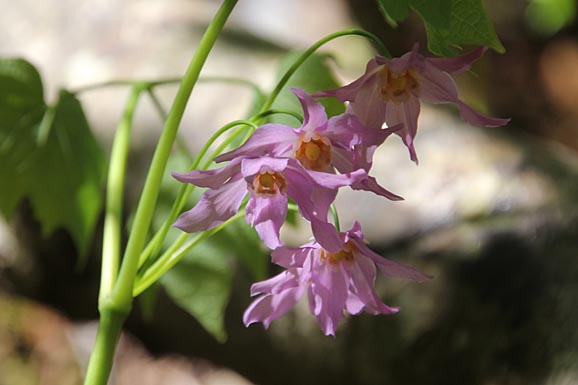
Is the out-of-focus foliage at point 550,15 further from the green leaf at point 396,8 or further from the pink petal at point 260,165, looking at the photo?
the pink petal at point 260,165

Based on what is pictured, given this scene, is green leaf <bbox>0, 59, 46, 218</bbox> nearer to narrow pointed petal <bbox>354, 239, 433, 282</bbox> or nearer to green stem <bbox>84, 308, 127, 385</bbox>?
green stem <bbox>84, 308, 127, 385</bbox>

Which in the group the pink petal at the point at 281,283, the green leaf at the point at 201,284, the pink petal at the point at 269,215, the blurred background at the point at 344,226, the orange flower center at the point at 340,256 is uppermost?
the pink petal at the point at 269,215

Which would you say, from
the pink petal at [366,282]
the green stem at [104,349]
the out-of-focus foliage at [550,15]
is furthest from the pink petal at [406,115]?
the out-of-focus foliage at [550,15]

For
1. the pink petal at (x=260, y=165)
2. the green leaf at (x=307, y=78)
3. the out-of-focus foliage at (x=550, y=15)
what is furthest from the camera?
the out-of-focus foliage at (x=550, y=15)

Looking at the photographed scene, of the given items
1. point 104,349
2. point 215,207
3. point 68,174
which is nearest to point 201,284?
point 68,174

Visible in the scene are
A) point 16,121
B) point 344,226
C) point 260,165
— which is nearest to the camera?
point 260,165

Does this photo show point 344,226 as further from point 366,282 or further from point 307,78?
point 366,282

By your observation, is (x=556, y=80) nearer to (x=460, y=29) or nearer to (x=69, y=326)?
(x=69, y=326)
